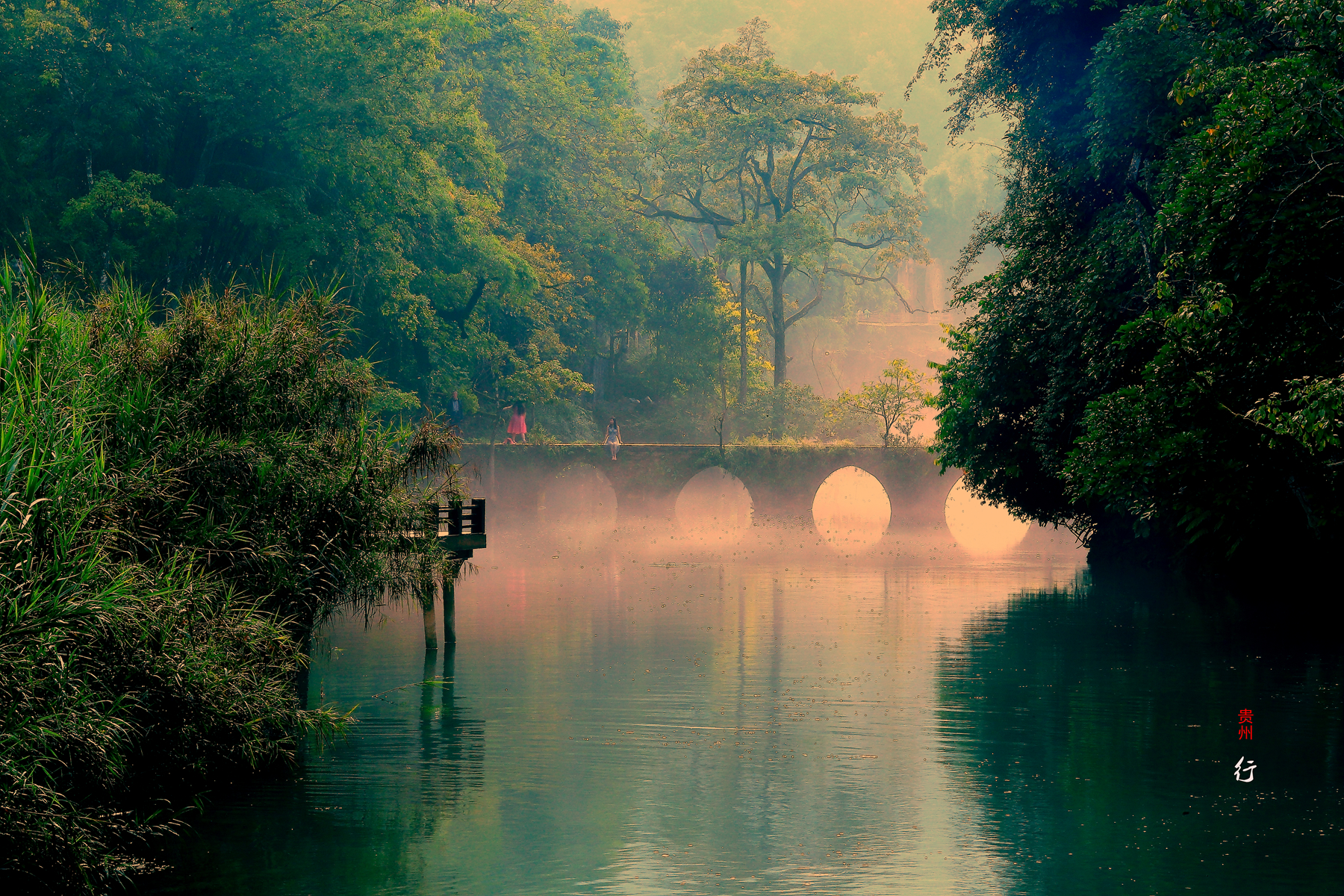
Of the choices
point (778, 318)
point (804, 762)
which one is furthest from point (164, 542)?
point (778, 318)

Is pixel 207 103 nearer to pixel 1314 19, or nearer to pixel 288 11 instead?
pixel 288 11

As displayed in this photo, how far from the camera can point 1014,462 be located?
30516mm

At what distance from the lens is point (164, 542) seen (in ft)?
50.1

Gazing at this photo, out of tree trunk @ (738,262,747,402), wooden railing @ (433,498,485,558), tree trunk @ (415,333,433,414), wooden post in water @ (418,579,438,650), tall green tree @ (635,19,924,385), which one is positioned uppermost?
→ tall green tree @ (635,19,924,385)

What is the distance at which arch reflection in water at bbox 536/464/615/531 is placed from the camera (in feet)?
192

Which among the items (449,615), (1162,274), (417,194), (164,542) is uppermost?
(417,194)

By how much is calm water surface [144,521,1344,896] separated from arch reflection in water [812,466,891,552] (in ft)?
131

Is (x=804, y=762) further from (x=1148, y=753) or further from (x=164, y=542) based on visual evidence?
(x=164, y=542)

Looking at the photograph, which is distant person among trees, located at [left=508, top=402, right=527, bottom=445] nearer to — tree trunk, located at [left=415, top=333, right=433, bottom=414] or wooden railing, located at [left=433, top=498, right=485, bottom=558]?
tree trunk, located at [left=415, top=333, right=433, bottom=414]

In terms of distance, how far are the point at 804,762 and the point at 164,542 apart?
25.7 feet

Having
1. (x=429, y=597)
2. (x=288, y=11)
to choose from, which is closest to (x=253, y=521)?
(x=429, y=597)

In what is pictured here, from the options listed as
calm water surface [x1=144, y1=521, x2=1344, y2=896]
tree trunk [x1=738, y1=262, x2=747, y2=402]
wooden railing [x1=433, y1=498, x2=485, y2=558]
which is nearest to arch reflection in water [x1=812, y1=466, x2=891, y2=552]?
tree trunk [x1=738, y1=262, x2=747, y2=402]

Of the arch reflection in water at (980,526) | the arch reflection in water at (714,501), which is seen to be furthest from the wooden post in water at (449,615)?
the arch reflection in water at (714,501)

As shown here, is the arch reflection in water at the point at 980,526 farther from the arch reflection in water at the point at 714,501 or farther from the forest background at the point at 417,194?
the arch reflection in water at the point at 714,501
